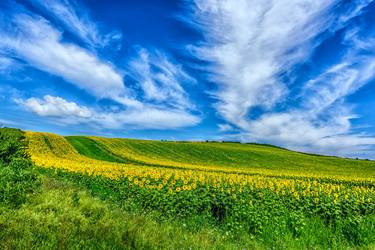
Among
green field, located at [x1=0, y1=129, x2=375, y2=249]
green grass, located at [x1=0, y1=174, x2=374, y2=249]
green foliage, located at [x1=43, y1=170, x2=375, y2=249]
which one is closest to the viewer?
green grass, located at [x1=0, y1=174, x2=374, y2=249]

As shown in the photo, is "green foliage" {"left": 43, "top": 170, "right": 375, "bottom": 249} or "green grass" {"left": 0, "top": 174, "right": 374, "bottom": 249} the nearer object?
"green grass" {"left": 0, "top": 174, "right": 374, "bottom": 249}

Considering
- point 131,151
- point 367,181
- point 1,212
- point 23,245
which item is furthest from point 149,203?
point 131,151

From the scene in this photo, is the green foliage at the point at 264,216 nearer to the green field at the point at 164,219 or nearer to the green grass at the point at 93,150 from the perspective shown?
the green field at the point at 164,219

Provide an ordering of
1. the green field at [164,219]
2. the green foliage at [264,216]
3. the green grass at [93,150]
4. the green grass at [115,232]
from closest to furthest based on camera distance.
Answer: the green grass at [115,232], the green field at [164,219], the green foliage at [264,216], the green grass at [93,150]

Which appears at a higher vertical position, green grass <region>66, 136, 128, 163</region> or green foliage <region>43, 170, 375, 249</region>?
green grass <region>66, 136, 128, 163</region>

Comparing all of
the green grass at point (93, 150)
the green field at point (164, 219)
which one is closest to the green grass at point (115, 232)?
the green field at point (164, 219)

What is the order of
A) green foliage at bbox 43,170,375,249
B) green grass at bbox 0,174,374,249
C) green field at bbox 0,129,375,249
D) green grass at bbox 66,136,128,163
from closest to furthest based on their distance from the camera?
green grass at bbox 0,174,374,249
green field at bbox 0,129,375,249
green foliage at bbox 43,170,375,249
green grass at bbox 66,136,128,163

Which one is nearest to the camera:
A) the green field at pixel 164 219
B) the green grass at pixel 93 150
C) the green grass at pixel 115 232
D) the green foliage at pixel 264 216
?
the green grass at pixel 115 232

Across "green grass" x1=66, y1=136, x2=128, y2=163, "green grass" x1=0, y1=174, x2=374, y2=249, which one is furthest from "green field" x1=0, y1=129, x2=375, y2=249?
"green grass" x1=66, y1=136, x2=128, y2=163

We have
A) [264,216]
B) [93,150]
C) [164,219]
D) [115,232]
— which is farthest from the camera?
[93,150]

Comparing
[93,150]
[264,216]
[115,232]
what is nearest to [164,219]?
[115,232]

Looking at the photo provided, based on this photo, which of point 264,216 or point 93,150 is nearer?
point 264,216

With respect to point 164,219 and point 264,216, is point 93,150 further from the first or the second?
point 264,216

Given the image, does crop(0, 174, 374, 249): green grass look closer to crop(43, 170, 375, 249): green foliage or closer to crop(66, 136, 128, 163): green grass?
crop(43, 170, 375, 249): green foliage
